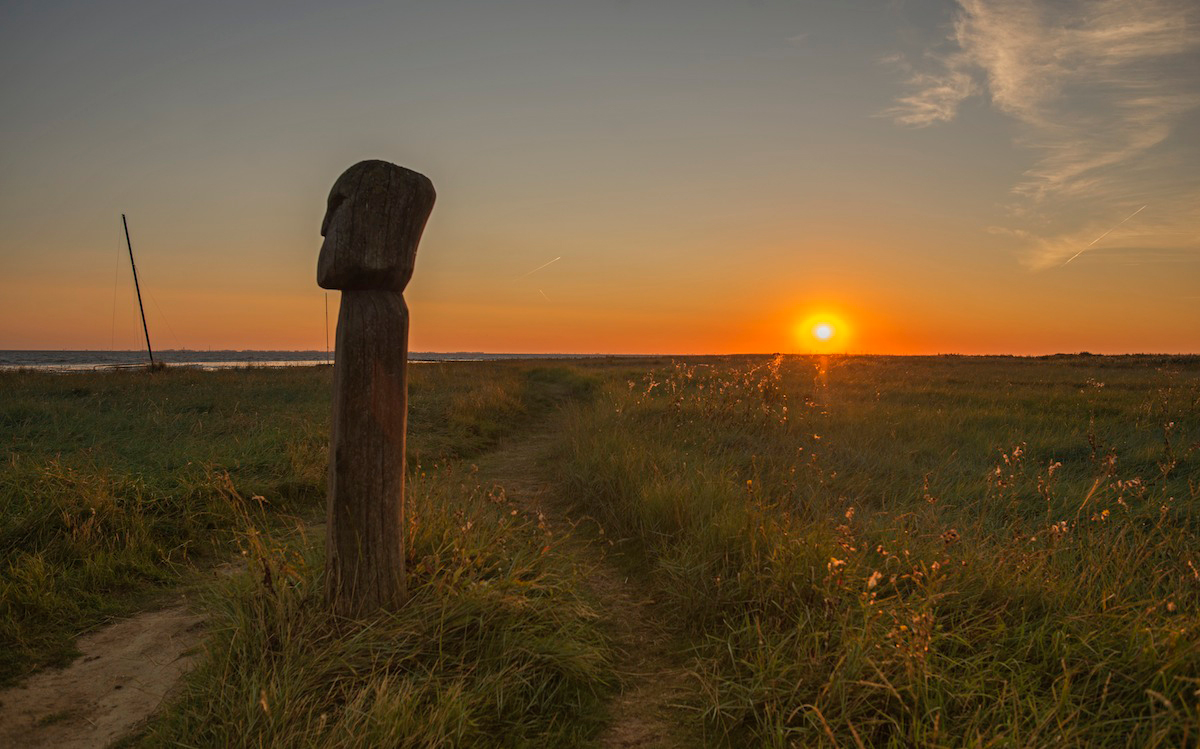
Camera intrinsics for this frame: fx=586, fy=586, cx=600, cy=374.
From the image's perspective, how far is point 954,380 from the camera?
2119 centimetres

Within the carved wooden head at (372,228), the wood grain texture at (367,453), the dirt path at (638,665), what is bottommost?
the dirt path at (638,665)

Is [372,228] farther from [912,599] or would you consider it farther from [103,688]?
[912,599]

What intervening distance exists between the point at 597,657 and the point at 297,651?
1537 mm

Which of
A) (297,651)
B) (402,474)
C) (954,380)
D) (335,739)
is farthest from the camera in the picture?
(954,380)

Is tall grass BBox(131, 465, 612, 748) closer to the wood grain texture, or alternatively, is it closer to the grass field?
→ the grass field

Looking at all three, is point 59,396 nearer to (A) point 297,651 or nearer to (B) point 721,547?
(A) point 297,651

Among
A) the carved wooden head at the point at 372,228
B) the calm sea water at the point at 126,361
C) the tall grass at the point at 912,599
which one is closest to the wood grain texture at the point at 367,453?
the carved wooden head at the point at 372,228

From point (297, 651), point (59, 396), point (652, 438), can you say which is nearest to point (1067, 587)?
point (297, 651)

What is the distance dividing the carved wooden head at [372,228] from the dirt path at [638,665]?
210 centimetres

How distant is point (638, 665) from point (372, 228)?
2813mm

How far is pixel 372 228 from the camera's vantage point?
2.98m

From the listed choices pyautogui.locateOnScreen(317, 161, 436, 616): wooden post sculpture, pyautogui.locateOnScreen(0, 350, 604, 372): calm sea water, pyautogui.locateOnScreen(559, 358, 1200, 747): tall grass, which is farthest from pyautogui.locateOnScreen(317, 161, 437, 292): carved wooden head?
pyautogui.locateOnScreen(0, 350, 604, 372): calm sea water

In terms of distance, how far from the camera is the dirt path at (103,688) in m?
2.84

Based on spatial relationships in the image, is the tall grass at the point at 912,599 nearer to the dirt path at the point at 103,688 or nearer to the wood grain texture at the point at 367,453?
the wood grain texture at the point at 367,453
